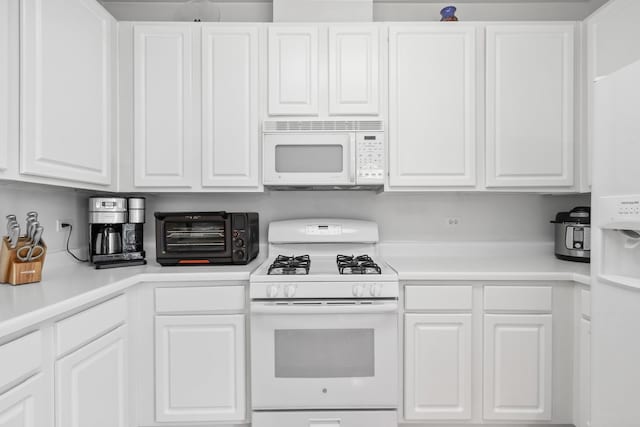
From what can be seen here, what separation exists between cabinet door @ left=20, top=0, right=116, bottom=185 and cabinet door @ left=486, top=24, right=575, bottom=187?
2.15m

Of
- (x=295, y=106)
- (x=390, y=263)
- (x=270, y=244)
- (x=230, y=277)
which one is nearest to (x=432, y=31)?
(x=295, y=106)

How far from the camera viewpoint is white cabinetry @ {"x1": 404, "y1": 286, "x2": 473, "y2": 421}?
179 centimetres

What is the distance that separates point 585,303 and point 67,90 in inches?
103

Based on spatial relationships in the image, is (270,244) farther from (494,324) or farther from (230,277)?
(494,324)

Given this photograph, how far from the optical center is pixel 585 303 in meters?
1.70

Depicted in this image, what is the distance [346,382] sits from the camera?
5.72 ft

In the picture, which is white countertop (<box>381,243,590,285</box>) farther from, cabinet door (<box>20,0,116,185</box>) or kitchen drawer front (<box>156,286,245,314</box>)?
cabinet door (<box>20,0,116,185</box>)

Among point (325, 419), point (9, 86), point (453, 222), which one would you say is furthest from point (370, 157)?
point (9, 86)

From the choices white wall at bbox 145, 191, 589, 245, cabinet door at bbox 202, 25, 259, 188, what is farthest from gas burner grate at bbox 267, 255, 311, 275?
cabinet door at bbox 202, 25, 259, 188

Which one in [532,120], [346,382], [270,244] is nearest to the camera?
[346,382]

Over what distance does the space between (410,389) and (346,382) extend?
1.10 ft

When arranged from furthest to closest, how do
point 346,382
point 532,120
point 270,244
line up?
point 270,244 → point 532,120 → point 346,382

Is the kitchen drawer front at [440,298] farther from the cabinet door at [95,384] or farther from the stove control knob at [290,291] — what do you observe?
the cabinet door at [95,384]

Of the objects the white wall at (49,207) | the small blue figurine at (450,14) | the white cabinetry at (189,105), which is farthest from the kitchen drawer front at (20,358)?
Answer: the small blue figurine at (450,14)
